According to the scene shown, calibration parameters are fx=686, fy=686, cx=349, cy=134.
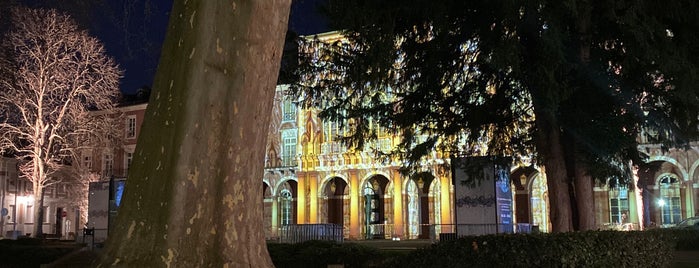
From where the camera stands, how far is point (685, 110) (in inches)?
512

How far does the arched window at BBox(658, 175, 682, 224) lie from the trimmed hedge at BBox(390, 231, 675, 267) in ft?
87.0

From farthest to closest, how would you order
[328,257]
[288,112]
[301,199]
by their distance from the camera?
[288,112] < [301,199] < [328,257]

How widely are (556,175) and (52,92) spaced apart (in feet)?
88.6

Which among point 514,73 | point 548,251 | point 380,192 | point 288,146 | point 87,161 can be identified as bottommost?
point 548,251

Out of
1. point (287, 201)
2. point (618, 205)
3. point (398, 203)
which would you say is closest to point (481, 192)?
point (618, 205)

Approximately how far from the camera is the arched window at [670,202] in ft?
112

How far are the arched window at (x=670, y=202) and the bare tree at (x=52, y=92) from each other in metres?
27.9

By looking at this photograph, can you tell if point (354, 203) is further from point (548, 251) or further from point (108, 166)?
point (548, 251)

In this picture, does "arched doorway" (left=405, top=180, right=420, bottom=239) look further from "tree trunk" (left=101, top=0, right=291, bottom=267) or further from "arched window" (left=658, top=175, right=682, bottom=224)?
"tree trunk" (left=101, top=0, right=291, bottom=267)

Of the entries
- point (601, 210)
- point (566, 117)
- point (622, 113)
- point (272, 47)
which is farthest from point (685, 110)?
point (601, 210)

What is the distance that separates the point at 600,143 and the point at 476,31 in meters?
3.18

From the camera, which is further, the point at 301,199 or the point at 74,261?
the point at 301,199

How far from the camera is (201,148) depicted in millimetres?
5867

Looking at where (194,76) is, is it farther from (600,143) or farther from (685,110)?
(685,110)
